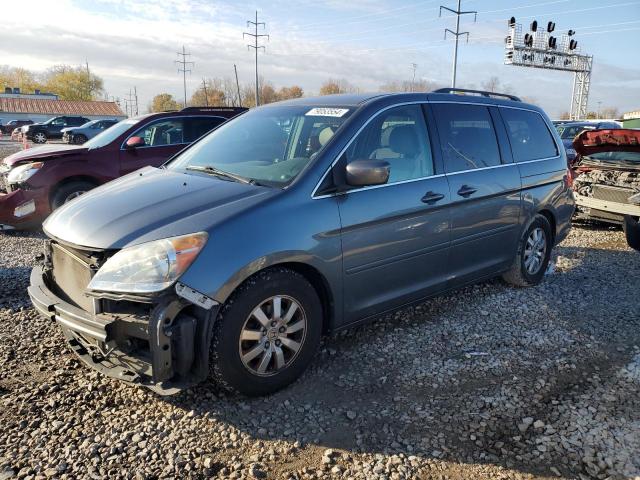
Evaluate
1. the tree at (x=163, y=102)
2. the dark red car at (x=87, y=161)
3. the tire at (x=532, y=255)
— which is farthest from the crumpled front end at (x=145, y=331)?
the tree at (x=163, y=102)

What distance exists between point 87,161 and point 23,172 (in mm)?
850

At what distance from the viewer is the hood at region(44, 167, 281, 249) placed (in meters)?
2.85

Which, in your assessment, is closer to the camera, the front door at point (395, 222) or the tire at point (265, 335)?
the tire at point (265, 335)

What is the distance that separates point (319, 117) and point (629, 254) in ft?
17.6

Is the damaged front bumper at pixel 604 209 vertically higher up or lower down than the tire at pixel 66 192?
lower down

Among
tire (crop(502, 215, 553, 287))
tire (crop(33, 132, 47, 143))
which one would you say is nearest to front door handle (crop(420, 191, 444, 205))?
tire (crop(502, 215, 553, 287))

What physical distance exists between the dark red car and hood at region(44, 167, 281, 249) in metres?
4.17

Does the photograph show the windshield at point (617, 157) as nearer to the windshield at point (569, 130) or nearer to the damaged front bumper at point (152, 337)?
the damaged front bumper at point (152, 337)

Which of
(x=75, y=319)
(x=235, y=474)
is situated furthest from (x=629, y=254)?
(x=75, y=319)

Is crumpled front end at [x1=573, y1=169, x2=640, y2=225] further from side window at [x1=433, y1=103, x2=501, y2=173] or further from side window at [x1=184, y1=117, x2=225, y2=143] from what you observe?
side window at [x1=184, y1=117, x2=225, y2=143]

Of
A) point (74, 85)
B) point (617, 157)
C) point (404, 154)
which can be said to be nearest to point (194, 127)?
point (404, 154)

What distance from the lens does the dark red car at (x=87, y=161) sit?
705cm

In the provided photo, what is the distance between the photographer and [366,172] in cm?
322

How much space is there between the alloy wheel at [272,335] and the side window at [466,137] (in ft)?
6.01
